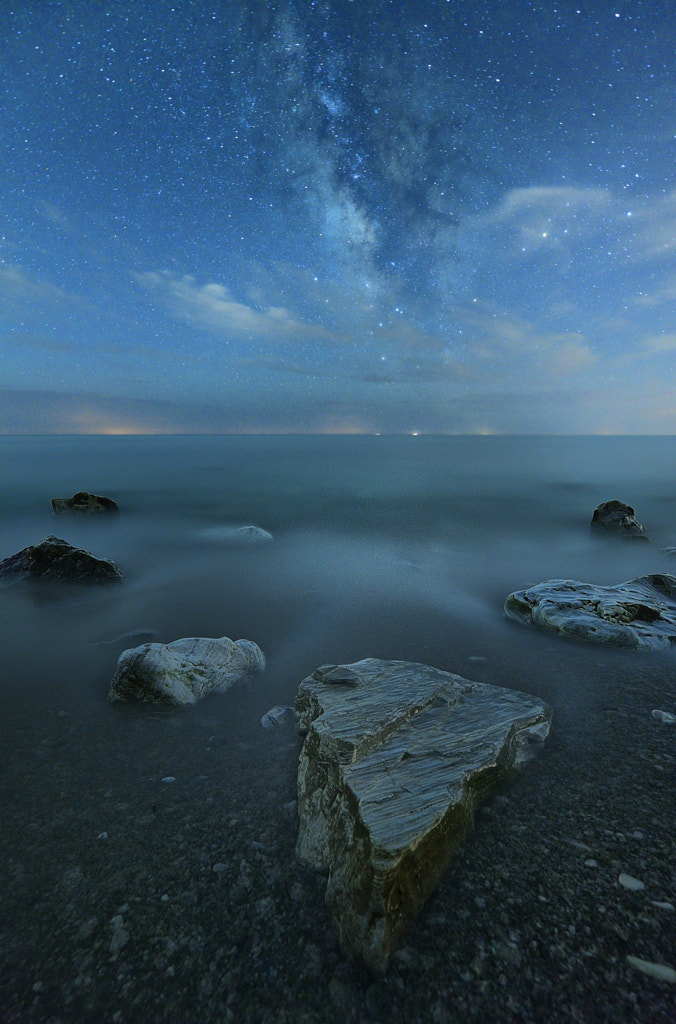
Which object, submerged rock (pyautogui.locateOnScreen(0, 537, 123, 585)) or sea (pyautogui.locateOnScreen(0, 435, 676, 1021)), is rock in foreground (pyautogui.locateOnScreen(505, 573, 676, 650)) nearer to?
sea (pyautogui.locateOnScreen(0, 435, 676, 1021))

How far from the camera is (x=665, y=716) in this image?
486 centimetres

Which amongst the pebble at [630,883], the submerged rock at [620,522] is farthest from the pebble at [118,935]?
the submerged rock at [620,522]

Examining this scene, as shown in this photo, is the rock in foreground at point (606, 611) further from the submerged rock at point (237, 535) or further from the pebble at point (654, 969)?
the submerged rock at point (237, 535)

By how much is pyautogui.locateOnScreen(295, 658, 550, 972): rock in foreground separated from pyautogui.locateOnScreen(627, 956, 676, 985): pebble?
1.11 meters

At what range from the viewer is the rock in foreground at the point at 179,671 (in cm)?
536

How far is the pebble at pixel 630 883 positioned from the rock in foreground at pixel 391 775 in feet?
3.31

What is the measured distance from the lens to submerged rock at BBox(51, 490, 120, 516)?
2073cm

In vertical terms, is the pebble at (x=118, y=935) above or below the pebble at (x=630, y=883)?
below

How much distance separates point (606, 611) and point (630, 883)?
201 inches

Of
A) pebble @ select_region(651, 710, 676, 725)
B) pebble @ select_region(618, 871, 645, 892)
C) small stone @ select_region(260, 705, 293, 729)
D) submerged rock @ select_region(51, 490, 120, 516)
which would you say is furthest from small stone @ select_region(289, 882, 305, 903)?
submerged rock @ select_region(51, 490, 120, 516)

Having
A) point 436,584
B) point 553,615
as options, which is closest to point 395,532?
point 436,584

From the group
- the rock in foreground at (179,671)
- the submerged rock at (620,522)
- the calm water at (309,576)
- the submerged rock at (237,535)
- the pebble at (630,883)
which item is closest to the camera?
the pebble at (630,883)

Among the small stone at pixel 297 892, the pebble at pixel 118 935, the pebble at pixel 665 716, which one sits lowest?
the pebble at pixel 118 935

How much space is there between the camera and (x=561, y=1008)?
2.27 m
